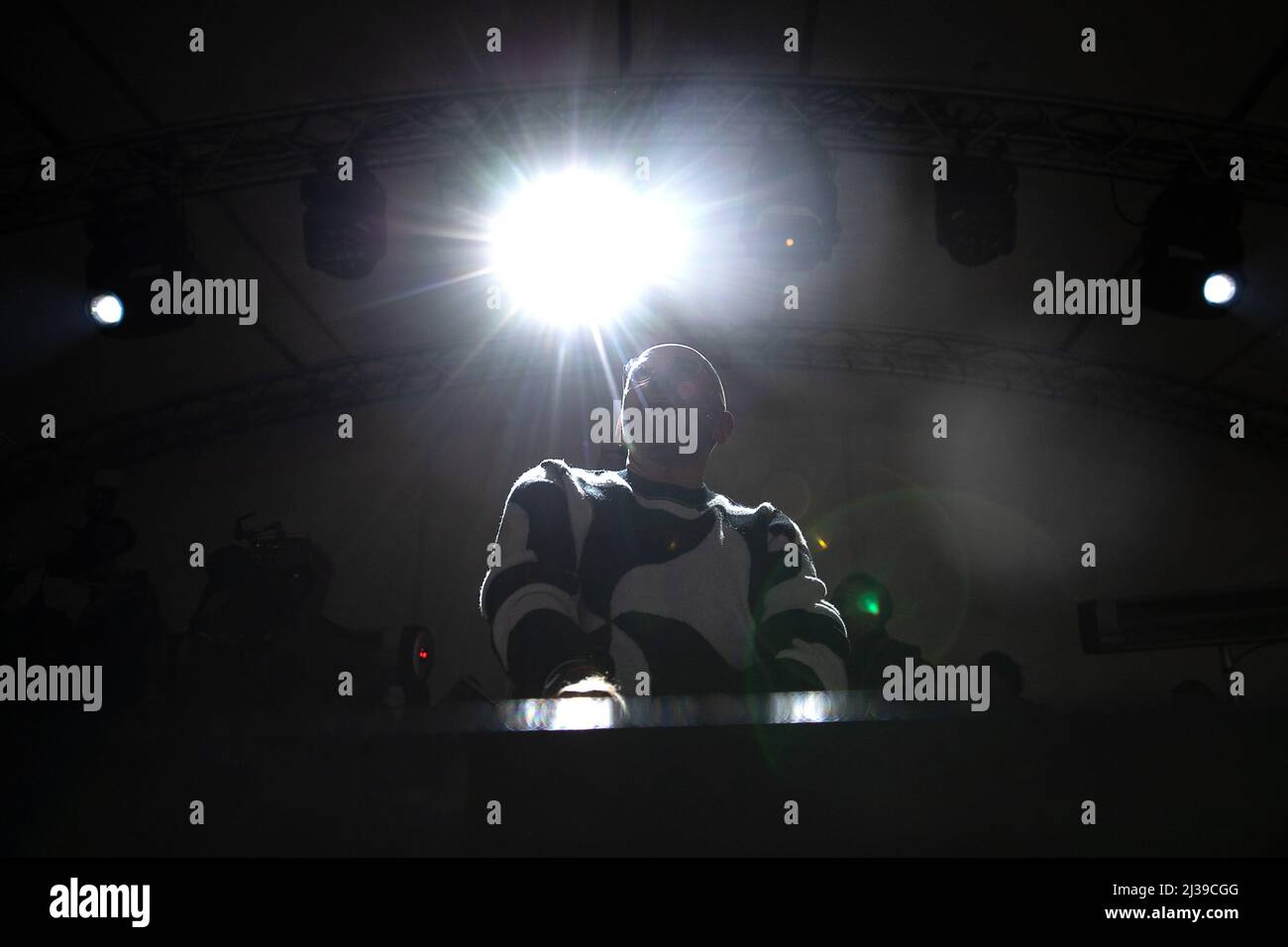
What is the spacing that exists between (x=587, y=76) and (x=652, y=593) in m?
3.77

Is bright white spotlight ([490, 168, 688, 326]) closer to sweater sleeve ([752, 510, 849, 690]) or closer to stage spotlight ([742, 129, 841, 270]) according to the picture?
stage spotlight ([742, 129, 841, 270])

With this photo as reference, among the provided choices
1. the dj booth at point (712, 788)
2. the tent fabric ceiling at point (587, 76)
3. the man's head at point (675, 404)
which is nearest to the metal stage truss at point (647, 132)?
the tent fabric ceiling at point (587, 76)

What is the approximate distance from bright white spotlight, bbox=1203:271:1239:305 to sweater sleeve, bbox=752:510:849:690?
3.74 metres

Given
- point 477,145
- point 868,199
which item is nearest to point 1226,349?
point 868,199

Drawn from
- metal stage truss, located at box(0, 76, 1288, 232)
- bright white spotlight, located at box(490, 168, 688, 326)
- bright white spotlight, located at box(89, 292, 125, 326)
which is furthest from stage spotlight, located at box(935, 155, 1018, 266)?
bright white spotlight, located at box(89, 292, 125, 326)

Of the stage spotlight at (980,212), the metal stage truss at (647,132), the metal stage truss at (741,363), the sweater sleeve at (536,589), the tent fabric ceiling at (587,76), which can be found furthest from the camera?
the metal stage truss at (741,363)

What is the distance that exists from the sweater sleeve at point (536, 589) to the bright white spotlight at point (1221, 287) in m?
4.08

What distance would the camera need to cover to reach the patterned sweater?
123cm

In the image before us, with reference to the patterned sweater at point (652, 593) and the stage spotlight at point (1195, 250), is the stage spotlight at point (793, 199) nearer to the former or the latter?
the stage spotlight at point (1195, 250)

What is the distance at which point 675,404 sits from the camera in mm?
1470

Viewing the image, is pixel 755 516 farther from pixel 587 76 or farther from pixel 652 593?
pixel 587 76

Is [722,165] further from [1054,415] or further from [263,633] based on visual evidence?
[1054,415]

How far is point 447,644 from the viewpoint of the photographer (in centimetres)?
792

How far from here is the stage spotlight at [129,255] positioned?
14.1 feet
